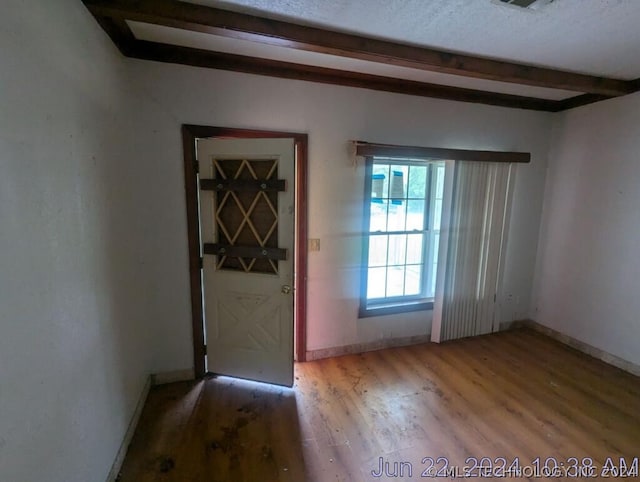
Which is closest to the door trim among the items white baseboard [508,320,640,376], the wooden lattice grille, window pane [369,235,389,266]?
the wooden lattice grille

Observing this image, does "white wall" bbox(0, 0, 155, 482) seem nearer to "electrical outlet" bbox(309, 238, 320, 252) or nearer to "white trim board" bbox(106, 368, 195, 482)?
"white trim board" bbox(106, 368, 195, 482)

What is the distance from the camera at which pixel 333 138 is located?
2717 millimetres

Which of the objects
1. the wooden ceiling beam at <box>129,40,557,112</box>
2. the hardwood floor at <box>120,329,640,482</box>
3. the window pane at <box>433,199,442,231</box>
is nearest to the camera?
the hardwood floor at <box>120,329,640,482</box>

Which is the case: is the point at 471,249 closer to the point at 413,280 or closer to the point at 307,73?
the point at 413,280

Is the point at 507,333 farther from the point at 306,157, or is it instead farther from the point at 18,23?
the point at 18,23

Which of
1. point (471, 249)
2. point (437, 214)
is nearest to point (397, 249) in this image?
point (437, 214)

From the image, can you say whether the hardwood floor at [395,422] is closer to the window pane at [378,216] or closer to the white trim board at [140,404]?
the white trim board at [140,404]

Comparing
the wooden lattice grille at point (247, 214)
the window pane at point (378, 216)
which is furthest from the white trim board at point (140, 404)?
the window pane at point (378, 216)

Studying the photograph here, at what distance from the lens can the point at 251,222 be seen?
2.48 m

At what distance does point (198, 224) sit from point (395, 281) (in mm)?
1974

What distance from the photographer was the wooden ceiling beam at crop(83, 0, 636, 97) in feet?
5.37

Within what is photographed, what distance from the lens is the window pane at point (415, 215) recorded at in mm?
3207

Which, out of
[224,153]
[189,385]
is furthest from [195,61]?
[189,385]

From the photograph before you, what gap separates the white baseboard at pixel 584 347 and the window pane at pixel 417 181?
200 cm
